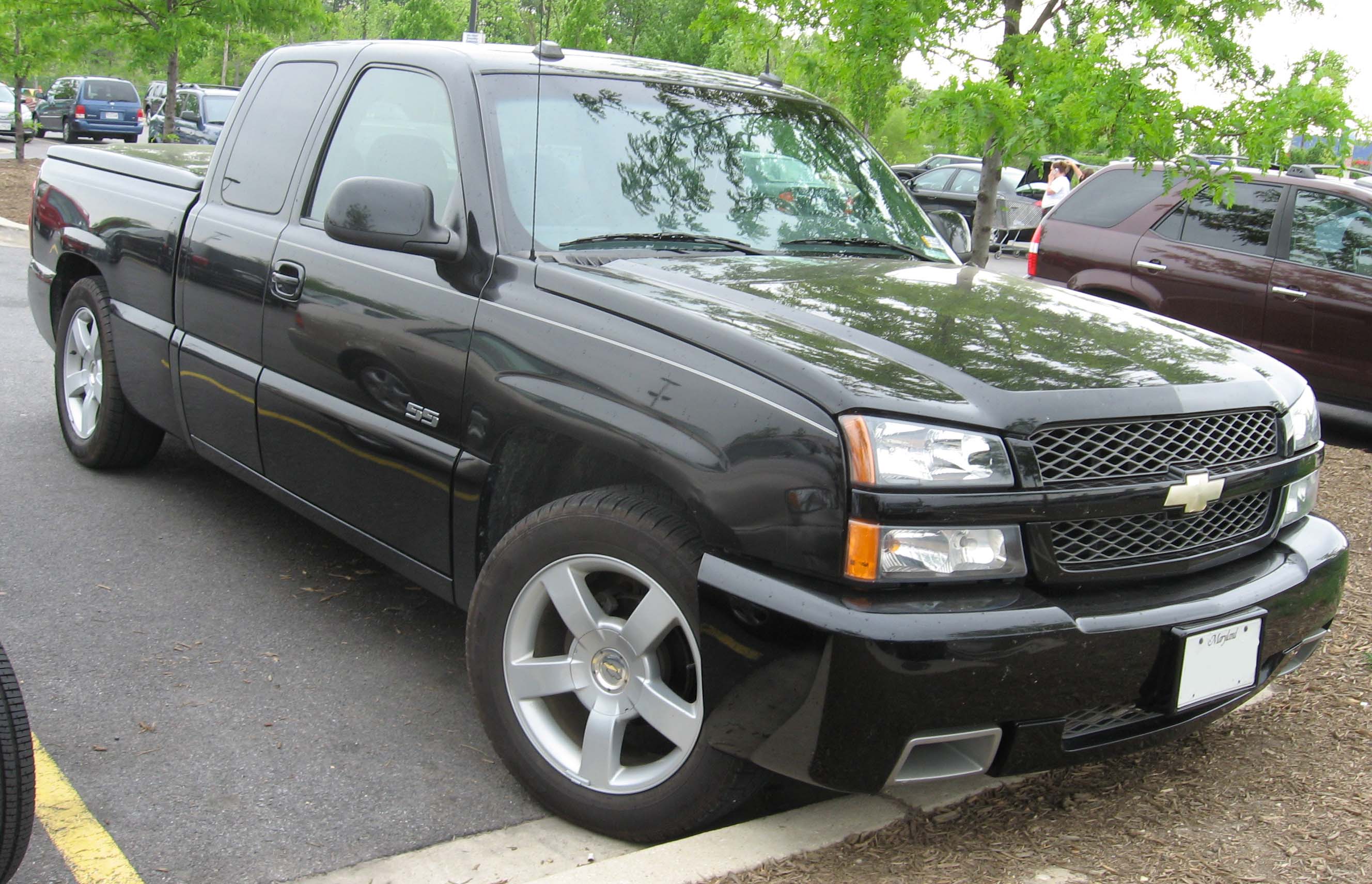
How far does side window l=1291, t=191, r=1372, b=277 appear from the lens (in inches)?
306

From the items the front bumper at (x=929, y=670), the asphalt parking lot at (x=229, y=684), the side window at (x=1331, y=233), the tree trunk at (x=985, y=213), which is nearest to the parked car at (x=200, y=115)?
the tree trunk at (x=985, y=213)

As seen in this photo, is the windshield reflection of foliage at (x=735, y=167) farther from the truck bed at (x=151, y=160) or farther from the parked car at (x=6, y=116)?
the parked car at (x=6, y=116)

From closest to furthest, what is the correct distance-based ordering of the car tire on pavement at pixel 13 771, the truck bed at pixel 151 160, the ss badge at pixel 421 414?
the car tire on pavement at pixel 13 771
the ss badge at pixel 421 414
the truck bed at pixel 151 160

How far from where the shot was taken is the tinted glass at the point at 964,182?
21984mm

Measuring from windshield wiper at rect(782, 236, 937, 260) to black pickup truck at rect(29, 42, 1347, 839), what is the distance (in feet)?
0.05

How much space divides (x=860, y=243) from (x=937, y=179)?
19.5 m

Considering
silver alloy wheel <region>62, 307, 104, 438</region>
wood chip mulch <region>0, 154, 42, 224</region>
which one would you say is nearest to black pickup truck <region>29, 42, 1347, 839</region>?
silver alloy wheel <region>62, 307, 104, 438</region>

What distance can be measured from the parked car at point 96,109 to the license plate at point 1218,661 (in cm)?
3690

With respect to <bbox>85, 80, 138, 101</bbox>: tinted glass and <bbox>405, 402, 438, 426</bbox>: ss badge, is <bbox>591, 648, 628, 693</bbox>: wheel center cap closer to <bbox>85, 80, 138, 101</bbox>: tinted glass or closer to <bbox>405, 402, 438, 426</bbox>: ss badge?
<bbox>405, 402, 438, 426</bbox>: ss badge

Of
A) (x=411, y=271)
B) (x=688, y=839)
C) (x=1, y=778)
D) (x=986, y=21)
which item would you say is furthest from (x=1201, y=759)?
(x=986, y=21)

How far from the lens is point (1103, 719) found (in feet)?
8.95

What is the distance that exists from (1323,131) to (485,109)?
11.8 feet

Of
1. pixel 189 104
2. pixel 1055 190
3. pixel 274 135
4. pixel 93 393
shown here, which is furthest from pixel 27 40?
pixel 274 135

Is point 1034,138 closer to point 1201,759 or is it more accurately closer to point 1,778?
point 1201,759
